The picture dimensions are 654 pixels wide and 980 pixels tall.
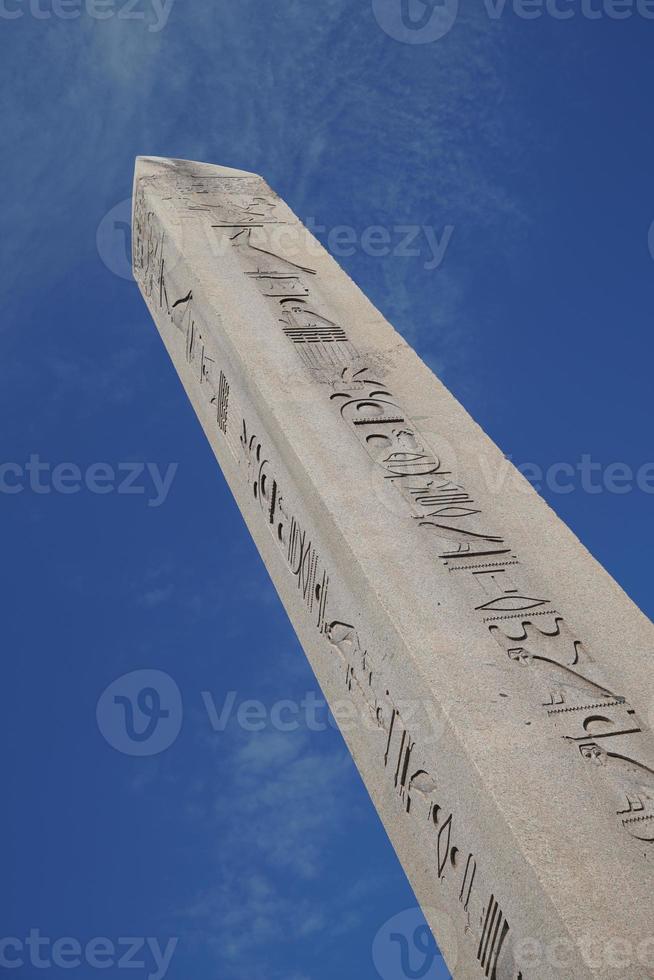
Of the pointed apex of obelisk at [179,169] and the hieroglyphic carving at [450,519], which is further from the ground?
the pointed apex of obelisk at [179,169]

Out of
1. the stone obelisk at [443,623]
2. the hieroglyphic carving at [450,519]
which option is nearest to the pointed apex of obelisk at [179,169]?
the stone obelisk at [443,623]

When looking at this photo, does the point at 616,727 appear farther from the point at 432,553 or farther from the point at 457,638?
the point at 432,553

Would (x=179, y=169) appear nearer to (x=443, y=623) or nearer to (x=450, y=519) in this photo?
(x=450, y=519)

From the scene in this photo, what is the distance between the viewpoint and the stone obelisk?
10.4 ft

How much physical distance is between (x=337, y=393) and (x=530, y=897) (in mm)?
2930

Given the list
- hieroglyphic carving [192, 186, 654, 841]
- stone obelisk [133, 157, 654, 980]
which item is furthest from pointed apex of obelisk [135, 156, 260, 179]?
hieroglyphic carving [192, 186, 654, 841]

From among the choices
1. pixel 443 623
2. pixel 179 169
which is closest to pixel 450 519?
pixel 443 623

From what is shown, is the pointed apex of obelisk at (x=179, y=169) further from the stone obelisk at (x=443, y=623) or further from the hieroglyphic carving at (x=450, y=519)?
the hieroglyphic carving at (x=450, y=519)

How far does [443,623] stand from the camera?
156 inches

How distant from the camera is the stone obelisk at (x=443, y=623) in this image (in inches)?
125

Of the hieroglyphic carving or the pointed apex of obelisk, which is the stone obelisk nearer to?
the hieroglyphic carving

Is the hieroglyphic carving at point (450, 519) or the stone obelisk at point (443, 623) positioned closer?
the stone obelisk at point (443, 623)

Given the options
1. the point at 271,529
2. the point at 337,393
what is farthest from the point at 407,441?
the point at 271,529

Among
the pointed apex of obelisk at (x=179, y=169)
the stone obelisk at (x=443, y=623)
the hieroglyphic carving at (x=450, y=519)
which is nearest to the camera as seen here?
the stone obelisk at (x=443, y=623)
